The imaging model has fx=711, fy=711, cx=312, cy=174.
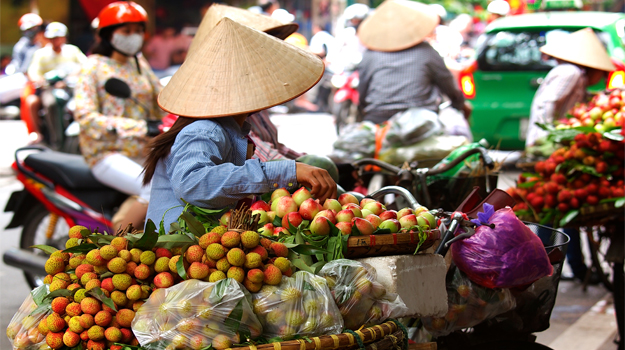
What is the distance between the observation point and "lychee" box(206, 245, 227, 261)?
195cm

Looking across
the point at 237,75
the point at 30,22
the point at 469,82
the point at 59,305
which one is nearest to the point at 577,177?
the point at 237,75

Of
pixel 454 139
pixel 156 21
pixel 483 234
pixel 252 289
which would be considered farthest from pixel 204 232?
pixel 156 21

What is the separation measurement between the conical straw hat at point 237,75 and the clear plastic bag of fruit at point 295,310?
0.72 meters

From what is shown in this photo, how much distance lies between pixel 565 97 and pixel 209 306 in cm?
497

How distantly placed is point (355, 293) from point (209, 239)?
46cm

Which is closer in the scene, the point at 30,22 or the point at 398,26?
the point at 398,26

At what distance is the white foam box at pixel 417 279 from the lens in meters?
2.28

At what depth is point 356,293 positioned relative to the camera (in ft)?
6.86

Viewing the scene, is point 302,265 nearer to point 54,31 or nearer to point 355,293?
point 355,293

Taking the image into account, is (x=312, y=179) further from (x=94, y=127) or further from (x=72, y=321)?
(x=94, y=127)

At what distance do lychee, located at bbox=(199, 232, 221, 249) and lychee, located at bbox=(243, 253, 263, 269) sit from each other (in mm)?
106

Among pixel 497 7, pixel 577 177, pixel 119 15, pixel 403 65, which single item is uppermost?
pixel 119 15

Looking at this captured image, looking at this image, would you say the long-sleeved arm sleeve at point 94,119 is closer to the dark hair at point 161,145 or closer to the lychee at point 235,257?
the dark hair at point 161,145

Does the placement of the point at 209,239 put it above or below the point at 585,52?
above
